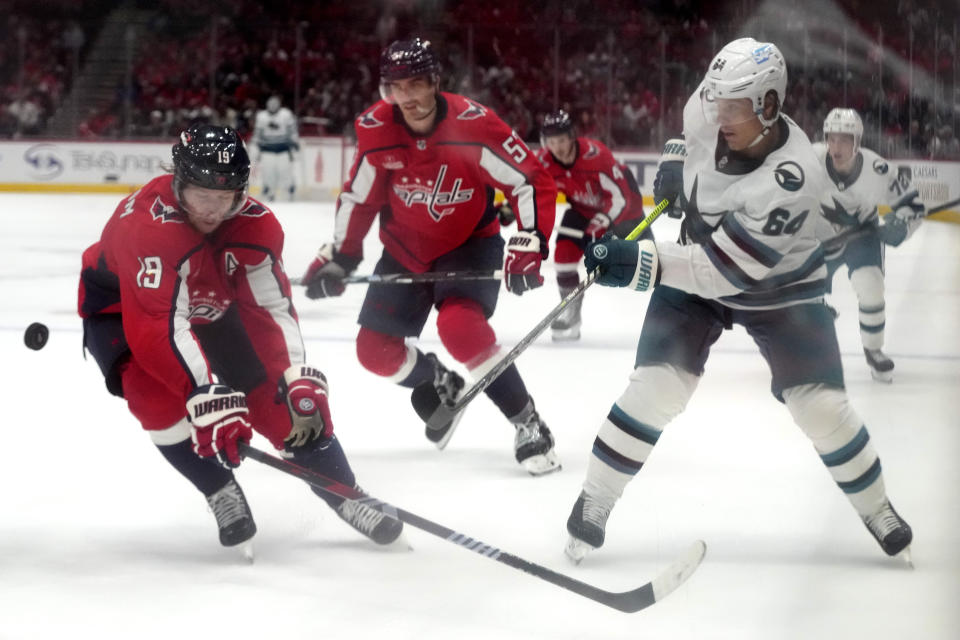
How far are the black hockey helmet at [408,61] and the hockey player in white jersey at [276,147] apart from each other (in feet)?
2.82

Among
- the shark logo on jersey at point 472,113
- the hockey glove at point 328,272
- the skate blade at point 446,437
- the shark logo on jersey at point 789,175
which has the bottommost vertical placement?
the skate blade at point 446,437

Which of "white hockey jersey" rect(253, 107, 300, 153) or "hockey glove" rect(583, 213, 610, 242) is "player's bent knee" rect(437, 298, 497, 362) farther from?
"hockey glove" rect(583, 213, 610, 242)

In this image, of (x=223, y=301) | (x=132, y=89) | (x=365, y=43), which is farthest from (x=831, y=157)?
(x=132, y=89)

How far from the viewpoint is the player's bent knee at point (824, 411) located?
1.84m

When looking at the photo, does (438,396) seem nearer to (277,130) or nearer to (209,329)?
(209,329)

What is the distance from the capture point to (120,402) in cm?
298

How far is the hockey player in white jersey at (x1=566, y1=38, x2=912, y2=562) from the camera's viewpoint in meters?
1.75

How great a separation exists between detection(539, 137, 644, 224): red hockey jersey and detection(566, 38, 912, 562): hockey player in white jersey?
207 centimetres

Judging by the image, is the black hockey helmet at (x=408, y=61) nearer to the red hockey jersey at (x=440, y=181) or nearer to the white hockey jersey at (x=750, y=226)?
the red hockey jersey at (x=440, y=181)

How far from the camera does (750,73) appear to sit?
1743 mm

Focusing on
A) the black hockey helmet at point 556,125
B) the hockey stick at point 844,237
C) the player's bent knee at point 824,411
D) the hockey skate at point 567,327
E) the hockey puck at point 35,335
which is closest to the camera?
the player's bent knee at point 824,411

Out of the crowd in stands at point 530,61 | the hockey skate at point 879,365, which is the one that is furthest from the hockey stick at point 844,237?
the crowd in stands at point 530,61

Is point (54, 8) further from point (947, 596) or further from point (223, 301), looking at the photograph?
point (947, 596)

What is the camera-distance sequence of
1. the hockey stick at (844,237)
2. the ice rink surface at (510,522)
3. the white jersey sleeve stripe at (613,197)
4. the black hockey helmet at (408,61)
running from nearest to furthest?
the ice rink surface at (510,522) → the black hockey helmet at (408,61) → the hockey stick at (844,237) → the white jersey sleeve stripe at (613,197)
